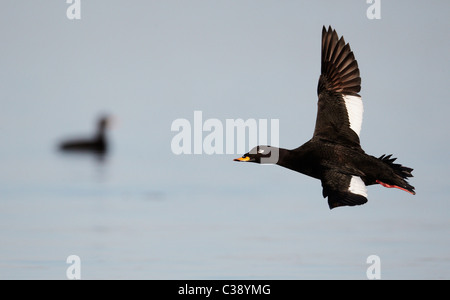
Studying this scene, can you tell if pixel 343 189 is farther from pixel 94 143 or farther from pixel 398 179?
pixel 94 143

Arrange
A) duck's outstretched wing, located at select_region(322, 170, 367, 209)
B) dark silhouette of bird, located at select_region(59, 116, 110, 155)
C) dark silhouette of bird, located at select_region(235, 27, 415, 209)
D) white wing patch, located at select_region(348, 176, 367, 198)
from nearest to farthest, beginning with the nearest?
1. duck's outstretched wing, located at select_region(322, 170, 367, 209)
2. white wing patch, located at select_region(348, 176, 367, 198)
3. dark silhouette of bird, located at select_region(235, 27, 415, 209)
4. dark silhouette of bird, located at select_region(59, 116, 110, 155)

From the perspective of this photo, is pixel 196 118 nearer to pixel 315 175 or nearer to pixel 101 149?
pixel 101 149

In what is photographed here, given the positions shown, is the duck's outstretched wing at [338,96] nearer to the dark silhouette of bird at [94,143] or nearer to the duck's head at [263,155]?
the duck's head at [263,155]

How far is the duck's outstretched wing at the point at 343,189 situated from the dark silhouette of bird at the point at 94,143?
323 inches

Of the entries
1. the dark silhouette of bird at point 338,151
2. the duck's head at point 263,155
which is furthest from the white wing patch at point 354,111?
the duck's head at point 263,155

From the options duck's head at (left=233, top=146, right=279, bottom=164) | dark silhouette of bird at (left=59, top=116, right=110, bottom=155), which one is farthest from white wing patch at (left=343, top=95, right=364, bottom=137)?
dark silhouette of bird at (left=59, top=116, right=110, bottom=155)

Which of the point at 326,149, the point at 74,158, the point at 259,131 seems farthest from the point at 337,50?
the point at 74,158

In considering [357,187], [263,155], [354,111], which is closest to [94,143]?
[263,155]

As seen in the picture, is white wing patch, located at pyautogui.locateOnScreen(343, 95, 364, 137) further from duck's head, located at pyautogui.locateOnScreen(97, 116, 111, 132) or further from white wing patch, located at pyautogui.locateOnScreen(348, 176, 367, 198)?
duck's head, located at pyautogui.locateOnScreen(97, 116, 111, 132)

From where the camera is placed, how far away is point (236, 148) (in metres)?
14.5

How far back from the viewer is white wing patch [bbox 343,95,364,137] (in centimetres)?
945

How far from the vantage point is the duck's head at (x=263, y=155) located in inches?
374

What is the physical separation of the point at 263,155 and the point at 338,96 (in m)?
0.93

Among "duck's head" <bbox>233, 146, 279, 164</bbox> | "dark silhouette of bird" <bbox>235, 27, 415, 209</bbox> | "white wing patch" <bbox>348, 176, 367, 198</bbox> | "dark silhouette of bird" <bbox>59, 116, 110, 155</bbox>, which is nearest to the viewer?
"white wing patch" <bbox>348, 176, 367, 198</bbox>
